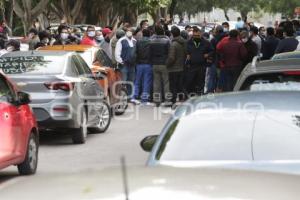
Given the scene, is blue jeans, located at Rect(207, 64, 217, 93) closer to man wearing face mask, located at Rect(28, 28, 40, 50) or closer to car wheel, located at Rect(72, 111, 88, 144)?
man wearing face mask, located at Rect(28, 28, 40, 50)

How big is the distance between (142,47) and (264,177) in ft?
52.5

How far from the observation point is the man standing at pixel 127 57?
19.6 meters

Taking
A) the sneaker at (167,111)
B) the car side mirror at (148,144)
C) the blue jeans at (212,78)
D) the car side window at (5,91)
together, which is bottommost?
the sneaker at (167,111)

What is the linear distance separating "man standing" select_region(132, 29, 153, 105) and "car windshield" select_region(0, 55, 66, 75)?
241 inches

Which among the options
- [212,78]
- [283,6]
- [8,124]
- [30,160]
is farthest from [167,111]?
[283,6]

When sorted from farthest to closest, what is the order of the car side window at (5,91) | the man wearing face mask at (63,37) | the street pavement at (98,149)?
the man wearing face mask at (63,37)
the street pavement at (98,149)
the car side window at (5,91)

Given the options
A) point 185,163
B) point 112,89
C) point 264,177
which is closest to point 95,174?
point 264,177

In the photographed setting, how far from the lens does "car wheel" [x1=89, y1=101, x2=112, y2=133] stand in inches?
567

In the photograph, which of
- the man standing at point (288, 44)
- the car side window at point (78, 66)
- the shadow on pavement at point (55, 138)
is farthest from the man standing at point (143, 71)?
the car side window at point (78, 66)

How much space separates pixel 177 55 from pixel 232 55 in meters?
1.36

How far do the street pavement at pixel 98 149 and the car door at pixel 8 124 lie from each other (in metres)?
0.71

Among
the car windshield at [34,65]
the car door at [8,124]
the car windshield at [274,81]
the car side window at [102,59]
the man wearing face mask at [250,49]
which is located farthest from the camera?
the man wearing face mask at [250,49]

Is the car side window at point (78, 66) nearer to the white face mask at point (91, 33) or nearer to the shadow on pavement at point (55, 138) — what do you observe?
the shadow on pavement at point (55, 138)

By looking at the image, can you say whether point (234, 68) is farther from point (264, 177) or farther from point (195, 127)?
point (264, 177)
